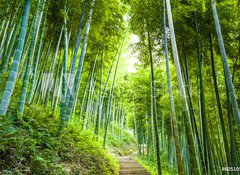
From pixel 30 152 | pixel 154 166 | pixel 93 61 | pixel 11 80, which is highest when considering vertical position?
pixel 93 61

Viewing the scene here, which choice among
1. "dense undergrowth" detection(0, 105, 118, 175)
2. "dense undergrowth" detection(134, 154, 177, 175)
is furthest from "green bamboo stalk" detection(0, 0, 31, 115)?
"dense undergrowth" detection(134, 154, 177, 175)

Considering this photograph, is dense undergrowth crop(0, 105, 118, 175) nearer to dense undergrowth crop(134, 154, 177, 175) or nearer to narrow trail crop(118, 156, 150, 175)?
narrow trail crop(118, 156, 150, 175)

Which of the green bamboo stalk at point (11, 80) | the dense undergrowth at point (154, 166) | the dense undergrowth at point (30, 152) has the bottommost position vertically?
the dense undergrowth at point (154, 166)

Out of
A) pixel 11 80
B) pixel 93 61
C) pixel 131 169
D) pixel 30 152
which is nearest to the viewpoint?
pixel 30 152

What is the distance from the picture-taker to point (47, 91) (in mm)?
5879

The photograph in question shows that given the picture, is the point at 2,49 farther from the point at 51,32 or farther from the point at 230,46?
the point at 230,46

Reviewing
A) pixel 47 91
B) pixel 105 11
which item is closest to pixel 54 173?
pixel 105 11

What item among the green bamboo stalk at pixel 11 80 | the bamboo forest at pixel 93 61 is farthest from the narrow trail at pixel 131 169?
the green bamboo stalk at pixel 11 80

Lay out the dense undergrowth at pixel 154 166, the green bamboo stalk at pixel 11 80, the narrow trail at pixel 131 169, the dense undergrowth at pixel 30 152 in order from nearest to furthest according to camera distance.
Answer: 1. the dense undergrowth at pixel 30 152
2. the green bamboo stalk at pixel 11 80
3. the narrow trail at pixel 131 169
4. the dense undergrowth at pixel 154 166

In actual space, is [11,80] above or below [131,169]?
above

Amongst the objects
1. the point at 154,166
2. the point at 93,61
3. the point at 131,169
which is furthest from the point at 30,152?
the point at 154,166

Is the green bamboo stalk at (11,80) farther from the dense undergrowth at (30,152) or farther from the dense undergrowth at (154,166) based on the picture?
the dense undergrowth at (154,166)

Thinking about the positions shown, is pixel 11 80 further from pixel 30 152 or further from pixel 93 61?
pixel 93 61

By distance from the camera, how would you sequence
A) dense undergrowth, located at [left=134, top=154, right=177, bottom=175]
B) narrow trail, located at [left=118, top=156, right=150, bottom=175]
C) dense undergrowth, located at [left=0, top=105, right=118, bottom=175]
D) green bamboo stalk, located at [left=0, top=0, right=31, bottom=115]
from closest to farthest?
dense undergrowth, located at [left=0, top=105, right=118, bottom=175]
green bamboo stalk, located at [left=0, top=0, right=31, bottom=115]
narrow trail, located at [left=118, top=156, right=150, bottom=175]
dense undergrowth, located at [left=134, top=154, right=177, bottom=175]
